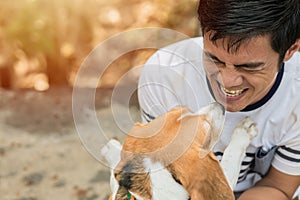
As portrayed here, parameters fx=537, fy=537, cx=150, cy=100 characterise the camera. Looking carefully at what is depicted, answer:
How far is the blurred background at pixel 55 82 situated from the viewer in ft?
6.12

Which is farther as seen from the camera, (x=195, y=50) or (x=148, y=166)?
(x=195, y=50)

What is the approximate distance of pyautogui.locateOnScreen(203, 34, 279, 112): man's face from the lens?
1014mm

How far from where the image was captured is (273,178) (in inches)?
52.9

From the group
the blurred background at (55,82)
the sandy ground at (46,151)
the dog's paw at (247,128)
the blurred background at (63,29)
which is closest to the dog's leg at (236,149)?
the dog's paw at (247,128)

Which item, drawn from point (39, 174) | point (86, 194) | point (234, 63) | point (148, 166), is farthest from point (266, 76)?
point (39, 174)

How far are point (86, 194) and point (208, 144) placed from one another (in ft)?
2.90

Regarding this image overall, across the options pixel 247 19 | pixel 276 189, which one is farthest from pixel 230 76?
pixel 276 189

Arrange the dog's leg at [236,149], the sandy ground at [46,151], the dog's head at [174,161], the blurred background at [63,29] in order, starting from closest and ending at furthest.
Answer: the dog's head at [174,161], the dog's leg at [236,149], the sandy ground at [46,151], the blurred background at [63,29]

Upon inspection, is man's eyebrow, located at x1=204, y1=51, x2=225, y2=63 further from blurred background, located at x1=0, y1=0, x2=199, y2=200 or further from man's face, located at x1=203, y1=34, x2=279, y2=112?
blurred background, located at x1=0, y1=0, x2=199, y2=200

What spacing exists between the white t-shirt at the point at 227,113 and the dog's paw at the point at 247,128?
0.05 meters

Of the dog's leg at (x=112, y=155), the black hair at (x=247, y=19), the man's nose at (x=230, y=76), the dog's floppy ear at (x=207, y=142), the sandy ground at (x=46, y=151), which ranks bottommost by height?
the sandy ground at (x=46, y=151)

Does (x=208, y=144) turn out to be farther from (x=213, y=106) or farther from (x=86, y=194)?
(x=86, y=194)

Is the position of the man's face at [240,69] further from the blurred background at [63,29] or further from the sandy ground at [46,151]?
the blurred background at [63,29]

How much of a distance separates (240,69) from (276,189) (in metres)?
0.42
